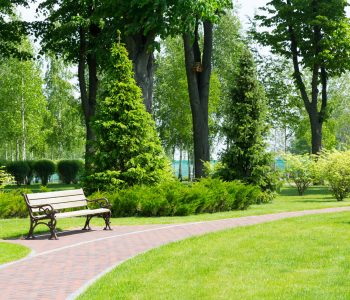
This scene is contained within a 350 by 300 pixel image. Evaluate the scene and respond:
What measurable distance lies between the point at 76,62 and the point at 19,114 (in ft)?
88.9

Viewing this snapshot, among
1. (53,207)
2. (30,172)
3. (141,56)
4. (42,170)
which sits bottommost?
(53,207)

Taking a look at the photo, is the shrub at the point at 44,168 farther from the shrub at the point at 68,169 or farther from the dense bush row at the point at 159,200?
the dense bush row at the point at 159,200

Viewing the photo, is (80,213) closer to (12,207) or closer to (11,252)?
(11,252)

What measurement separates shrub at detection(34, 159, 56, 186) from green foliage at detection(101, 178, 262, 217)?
2435 centimetres

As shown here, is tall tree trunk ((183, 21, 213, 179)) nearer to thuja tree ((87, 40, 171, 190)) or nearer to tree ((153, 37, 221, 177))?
thuja tree ((87, 40, 171, 190))

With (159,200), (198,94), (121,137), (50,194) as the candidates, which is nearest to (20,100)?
(198,94)

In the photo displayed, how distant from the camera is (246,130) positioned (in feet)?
73.8

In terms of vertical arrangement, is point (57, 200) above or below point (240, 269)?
above

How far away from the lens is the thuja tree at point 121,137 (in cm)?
1845

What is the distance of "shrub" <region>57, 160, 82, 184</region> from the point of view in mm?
42812

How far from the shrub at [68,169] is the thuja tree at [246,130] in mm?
21435

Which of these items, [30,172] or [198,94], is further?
[30,172]

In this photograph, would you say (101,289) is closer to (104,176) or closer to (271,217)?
(271,217)

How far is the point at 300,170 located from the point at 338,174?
496 centimetres
